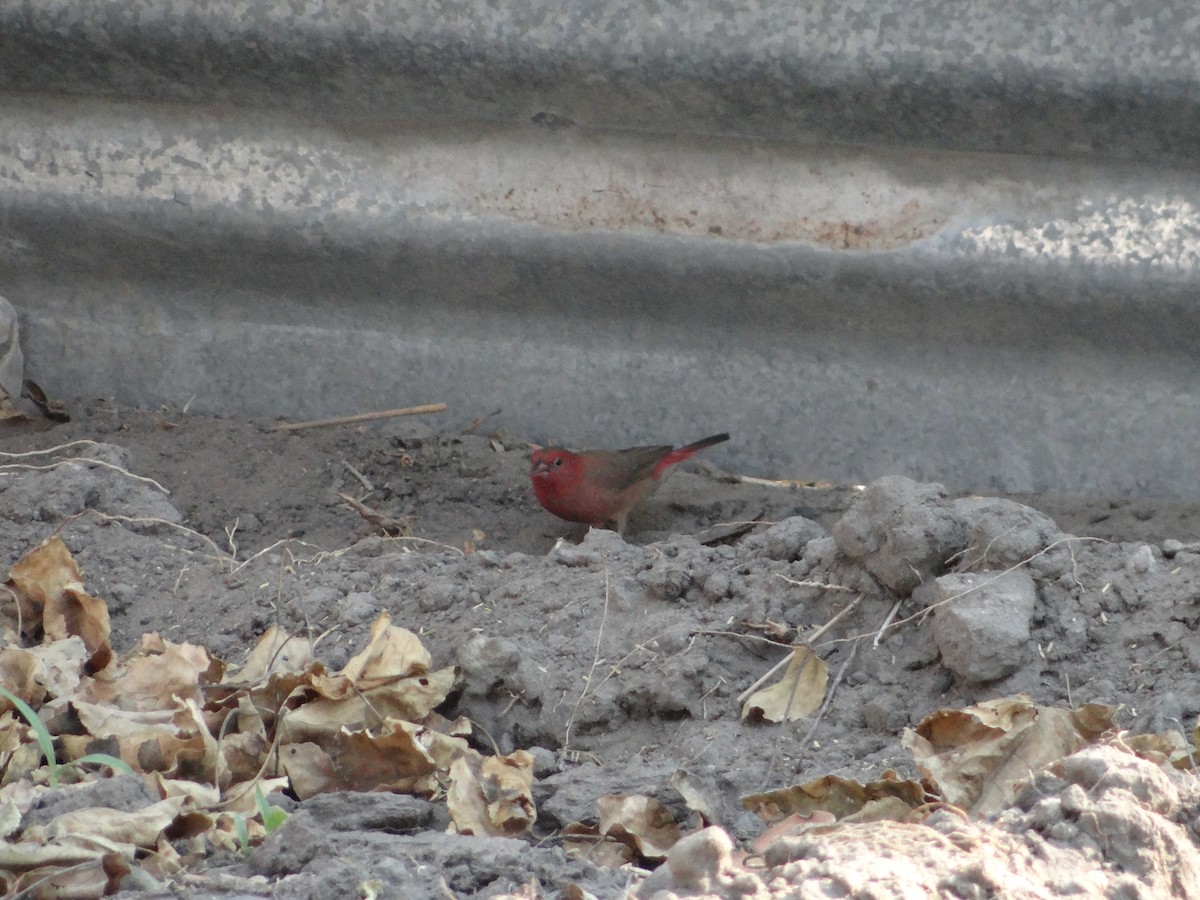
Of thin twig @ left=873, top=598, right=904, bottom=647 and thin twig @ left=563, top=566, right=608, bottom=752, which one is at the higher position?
thin twig @ left=873, top=598, right=904, bottom=647

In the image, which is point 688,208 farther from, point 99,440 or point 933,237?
point 99,440

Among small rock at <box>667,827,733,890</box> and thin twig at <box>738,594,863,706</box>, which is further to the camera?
thin twig at <box>738,594,863,706</box>

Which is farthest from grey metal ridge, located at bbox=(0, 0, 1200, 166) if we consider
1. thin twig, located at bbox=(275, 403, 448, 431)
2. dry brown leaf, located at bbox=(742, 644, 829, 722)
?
dry brown leaf, located at bbox=(742, 644, 829, 722)

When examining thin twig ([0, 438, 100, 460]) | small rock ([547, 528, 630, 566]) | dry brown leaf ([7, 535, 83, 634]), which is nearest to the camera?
dry brown leaf ([7, 535, 83, 634])

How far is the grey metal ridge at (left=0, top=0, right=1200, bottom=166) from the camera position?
2904 mm

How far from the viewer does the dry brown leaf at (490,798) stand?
1.77 meters

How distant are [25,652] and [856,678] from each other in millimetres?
1343

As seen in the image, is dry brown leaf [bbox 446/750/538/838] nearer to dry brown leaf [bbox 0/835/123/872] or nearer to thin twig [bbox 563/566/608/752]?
thin twig [bbox 563/566/608/752]

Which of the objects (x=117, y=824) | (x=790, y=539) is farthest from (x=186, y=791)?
(x=790, y=539)

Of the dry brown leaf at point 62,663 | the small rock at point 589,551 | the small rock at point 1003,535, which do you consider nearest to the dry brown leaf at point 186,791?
the dry brown leaf at point 62,663

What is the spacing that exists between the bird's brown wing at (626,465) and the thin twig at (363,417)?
47cm

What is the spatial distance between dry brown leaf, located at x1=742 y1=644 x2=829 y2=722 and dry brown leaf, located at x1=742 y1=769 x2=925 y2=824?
32 centimetres

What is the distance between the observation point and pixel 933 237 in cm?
316

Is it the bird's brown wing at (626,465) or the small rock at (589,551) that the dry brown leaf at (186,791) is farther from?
the bird's brown wing at (626,465)
